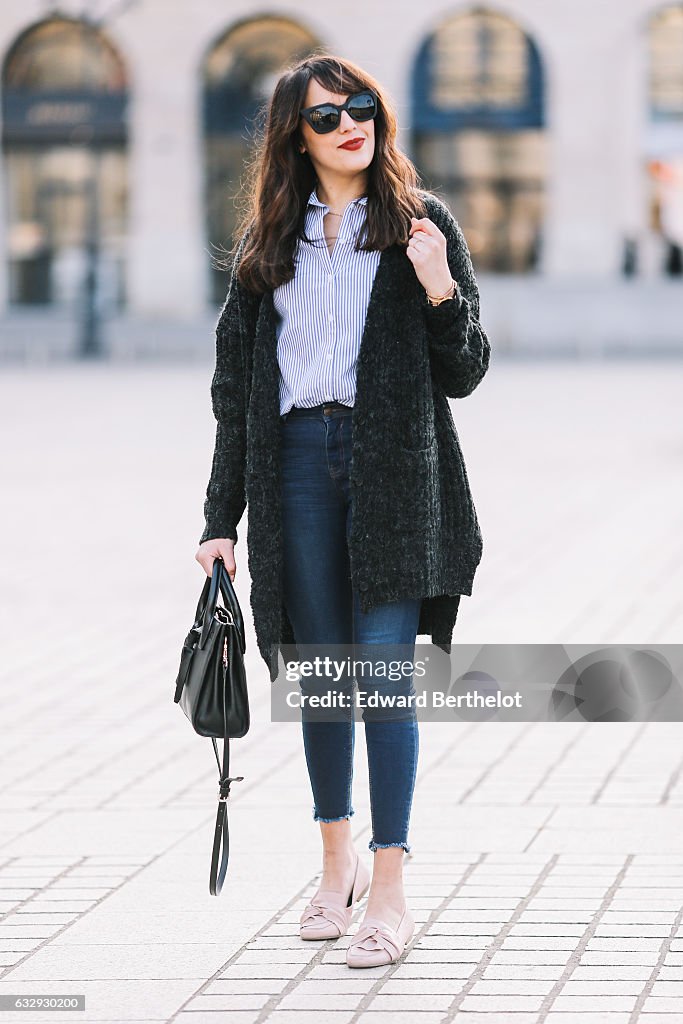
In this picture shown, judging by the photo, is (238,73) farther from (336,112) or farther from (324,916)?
(324,916)

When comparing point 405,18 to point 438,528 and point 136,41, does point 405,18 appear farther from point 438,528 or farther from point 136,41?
point 438,528

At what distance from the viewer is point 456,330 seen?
408 cm

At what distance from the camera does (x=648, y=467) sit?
48.0ft

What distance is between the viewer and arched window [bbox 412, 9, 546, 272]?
141ft

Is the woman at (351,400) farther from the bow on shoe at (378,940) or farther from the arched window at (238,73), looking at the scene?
the arched window at (238,73)

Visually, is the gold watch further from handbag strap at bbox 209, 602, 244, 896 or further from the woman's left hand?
handbag strap at bbox 209, 602, 244, 896

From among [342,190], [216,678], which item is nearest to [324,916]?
[216,678]

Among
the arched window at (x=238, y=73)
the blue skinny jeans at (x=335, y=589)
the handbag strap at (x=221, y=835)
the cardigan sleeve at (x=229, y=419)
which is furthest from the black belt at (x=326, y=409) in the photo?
the arched window at (x=238, y=73)

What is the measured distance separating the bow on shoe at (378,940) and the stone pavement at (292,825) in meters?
0.04

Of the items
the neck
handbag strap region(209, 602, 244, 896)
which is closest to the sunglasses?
the neck

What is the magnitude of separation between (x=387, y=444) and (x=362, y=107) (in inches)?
28.8

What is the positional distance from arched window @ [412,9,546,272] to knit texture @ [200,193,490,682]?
126ft

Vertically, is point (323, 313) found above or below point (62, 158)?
below

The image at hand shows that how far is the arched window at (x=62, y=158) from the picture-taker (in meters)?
42.8
